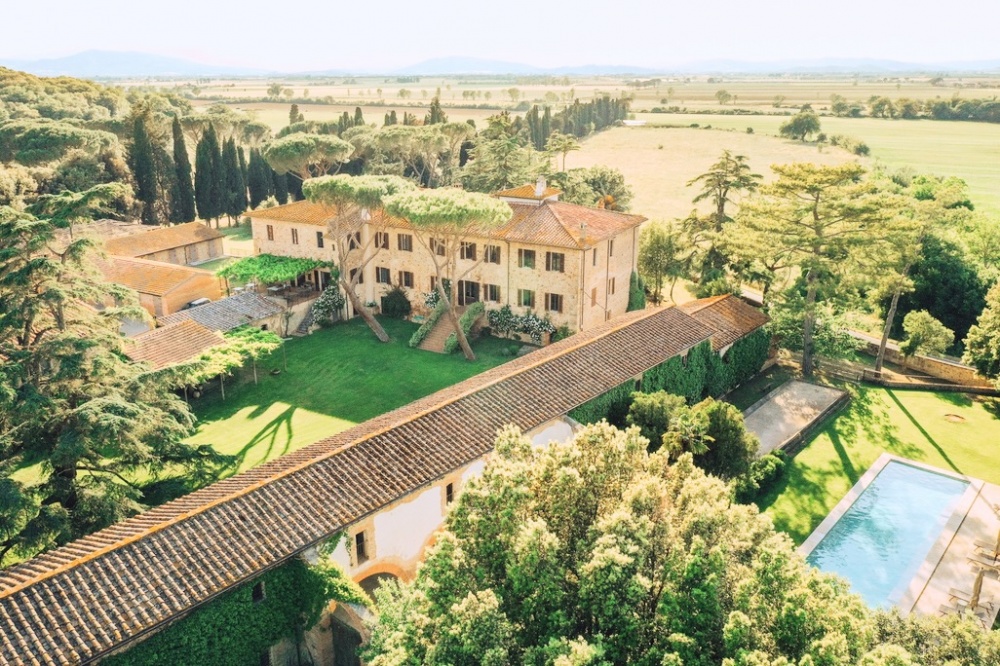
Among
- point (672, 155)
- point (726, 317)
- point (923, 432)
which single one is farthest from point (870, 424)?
point (672, 155)

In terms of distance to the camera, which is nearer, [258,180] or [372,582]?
[372,582]

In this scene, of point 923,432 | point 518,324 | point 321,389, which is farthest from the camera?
point 518,324

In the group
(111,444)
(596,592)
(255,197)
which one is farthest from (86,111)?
(596,592)

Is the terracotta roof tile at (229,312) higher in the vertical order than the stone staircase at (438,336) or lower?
higher

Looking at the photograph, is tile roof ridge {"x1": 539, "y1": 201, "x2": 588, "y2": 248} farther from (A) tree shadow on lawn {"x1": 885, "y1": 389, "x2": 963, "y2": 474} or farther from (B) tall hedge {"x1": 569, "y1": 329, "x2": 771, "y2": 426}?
(A) tree shadow on lawn {"x1": 885, "y1": 389, "x2": 963, "y2": 474}

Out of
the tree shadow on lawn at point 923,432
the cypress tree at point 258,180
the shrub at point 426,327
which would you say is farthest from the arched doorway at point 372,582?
the cypress tree at point 258,180

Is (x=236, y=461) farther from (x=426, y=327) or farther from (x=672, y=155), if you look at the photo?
(x=672, y=155)

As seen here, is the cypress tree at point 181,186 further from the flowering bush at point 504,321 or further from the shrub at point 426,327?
the flowering bush at point 504,321

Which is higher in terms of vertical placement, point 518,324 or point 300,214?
point 300,214
